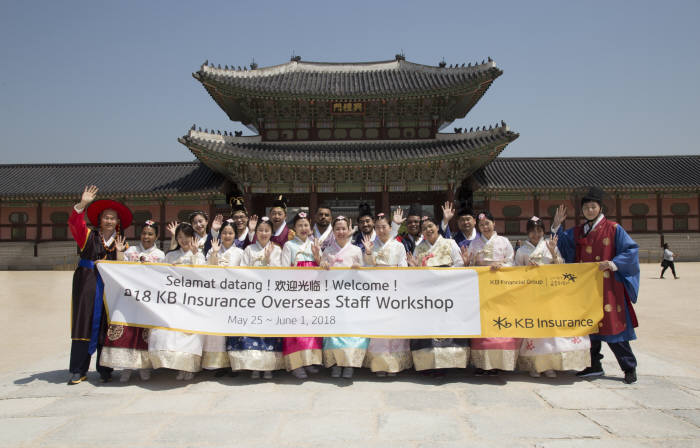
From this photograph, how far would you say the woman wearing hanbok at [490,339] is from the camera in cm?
428

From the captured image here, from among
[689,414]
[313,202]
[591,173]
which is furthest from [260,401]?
[591,173]

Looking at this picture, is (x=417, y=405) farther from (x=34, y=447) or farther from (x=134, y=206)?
(x=134, y=206)

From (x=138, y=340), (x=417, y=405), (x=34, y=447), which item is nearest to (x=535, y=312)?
(x=417, y=405)

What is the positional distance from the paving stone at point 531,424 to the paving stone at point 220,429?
159 cm

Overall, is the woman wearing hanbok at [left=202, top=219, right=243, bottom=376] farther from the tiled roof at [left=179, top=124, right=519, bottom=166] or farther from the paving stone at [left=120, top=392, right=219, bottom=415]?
the tiled roof at [left=179, top=124, right=519, bottom=166]

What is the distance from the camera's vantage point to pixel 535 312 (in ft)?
14.4

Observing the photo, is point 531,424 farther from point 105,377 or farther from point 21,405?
point 21,405

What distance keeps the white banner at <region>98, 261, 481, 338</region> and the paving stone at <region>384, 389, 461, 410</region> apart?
0.58 meters

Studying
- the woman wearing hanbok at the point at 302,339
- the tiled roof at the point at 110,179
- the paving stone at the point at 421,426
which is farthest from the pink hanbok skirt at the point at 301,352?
the tiled roof at the point at 110,179

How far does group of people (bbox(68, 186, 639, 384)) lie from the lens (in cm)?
431

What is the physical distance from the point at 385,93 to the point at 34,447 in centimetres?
1555

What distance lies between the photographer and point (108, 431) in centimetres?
320

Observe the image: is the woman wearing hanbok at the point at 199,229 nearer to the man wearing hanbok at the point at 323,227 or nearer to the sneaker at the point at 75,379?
the man wearing hanbok at the point at 323,227

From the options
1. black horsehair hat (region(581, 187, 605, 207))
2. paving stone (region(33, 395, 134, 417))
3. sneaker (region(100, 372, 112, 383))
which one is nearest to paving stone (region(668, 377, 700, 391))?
black horsehair hat (region(581, 187, 605, 207))
